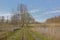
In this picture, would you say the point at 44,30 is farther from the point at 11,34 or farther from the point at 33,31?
the point at 11,34

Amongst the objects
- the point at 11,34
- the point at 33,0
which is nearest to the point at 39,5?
the point at 33,0

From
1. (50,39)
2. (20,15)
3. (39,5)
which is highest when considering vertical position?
(39,5)

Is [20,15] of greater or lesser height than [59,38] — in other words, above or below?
above

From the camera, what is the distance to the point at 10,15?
1.88m

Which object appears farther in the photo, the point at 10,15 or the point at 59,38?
the point at 10,15

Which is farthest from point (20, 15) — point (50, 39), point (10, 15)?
point (50, 39)

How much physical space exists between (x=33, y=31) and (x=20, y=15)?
11.2 inches

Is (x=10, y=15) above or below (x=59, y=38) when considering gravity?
above

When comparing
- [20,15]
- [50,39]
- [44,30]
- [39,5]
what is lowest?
[50,39]

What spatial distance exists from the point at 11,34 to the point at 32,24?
317 mm

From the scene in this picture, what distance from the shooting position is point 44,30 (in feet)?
5.96

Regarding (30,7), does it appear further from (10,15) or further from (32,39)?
(32,39)

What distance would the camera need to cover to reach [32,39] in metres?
1.82

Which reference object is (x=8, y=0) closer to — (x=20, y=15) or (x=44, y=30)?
(x=20, y=15)
